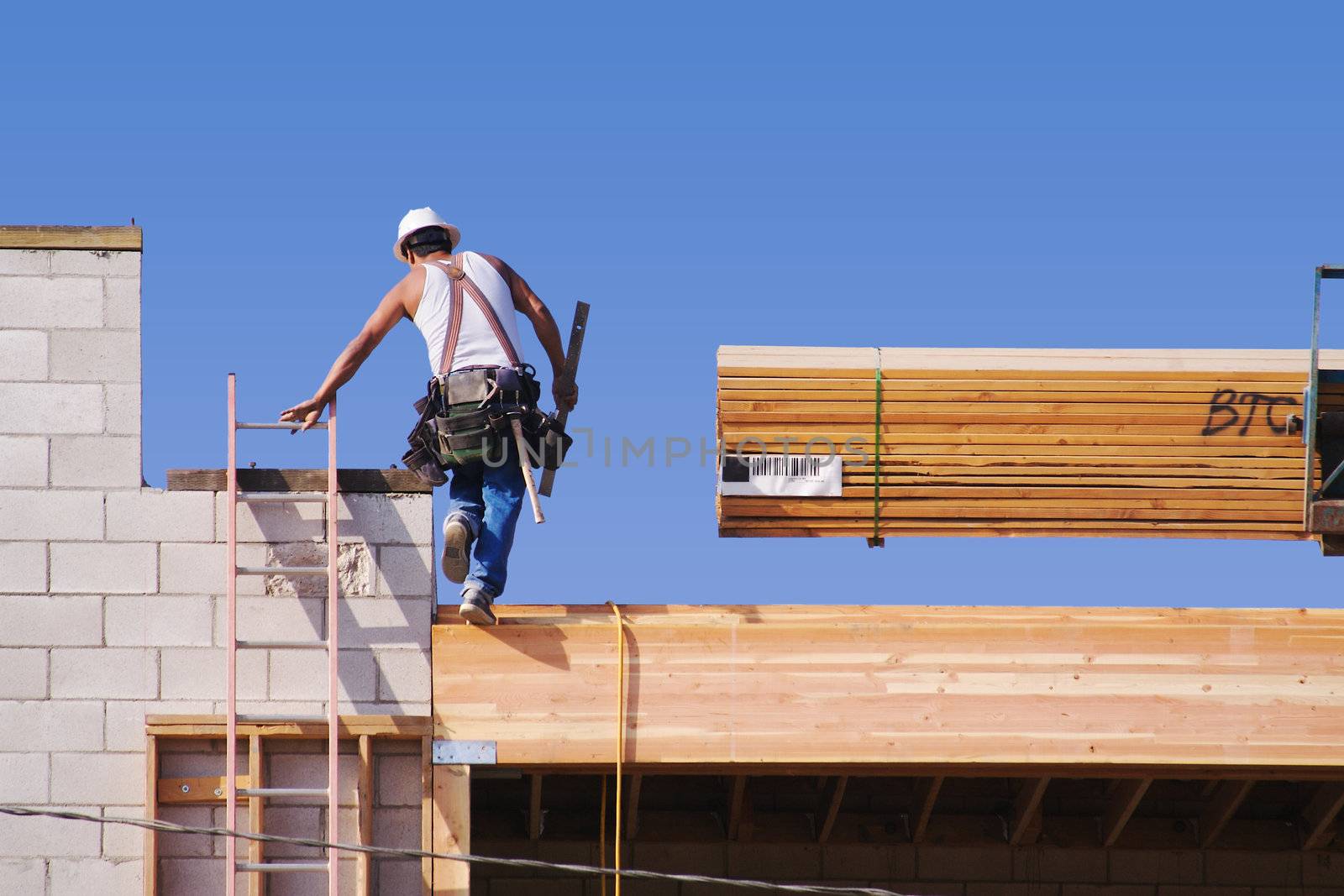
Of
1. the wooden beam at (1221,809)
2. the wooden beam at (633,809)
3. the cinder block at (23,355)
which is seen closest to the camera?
the cinder block at (23,355)

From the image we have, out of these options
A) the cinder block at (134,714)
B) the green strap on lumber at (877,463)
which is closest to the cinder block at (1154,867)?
the green strap on lumber at (877,463)

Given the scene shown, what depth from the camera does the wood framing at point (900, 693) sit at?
915cm

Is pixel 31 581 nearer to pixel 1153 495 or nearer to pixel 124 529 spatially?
pixel 124 529

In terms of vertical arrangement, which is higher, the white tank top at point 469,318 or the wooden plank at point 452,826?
the white tank top at point 469,318

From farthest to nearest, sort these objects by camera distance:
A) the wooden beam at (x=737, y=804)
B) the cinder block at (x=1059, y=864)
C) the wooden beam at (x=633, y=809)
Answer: the cinder block at (x=1059, y=864) → the wooden beam at (x=737, y=804) → the wooden beam at (x=633, y=809)

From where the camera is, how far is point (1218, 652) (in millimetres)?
9328

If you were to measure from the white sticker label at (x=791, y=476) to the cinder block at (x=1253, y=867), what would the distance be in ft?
11.2

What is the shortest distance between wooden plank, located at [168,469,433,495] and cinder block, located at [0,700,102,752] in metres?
1.24

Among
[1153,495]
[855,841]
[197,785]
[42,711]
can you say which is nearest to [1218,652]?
[1153,495]

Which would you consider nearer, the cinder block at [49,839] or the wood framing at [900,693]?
the cinder block at [49,839]

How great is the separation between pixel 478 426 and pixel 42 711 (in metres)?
2.67

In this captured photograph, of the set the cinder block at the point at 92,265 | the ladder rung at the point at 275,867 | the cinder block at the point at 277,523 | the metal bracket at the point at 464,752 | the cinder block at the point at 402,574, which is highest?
the cinder block at the point at 92,265

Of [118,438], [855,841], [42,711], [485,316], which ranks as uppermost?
[485,316]

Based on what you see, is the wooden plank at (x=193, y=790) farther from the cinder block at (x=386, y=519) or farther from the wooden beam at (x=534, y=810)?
the wooden beam at (x=534, y=810)
